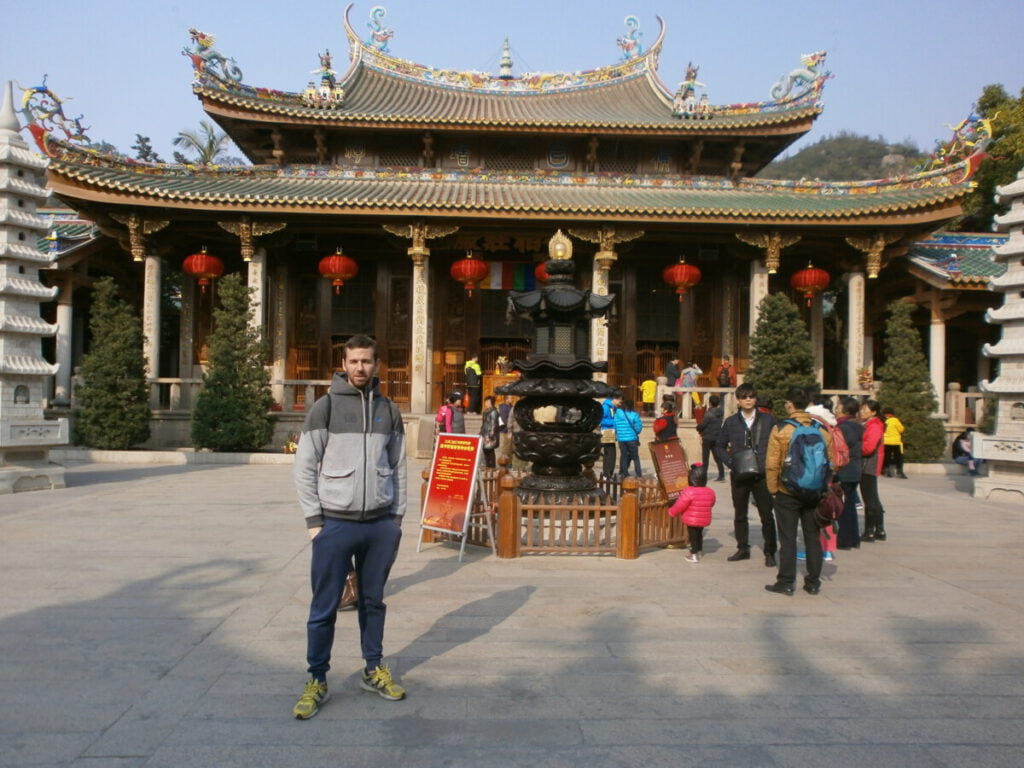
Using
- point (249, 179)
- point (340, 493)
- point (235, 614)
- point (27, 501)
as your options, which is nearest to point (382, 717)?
point (340, 493)

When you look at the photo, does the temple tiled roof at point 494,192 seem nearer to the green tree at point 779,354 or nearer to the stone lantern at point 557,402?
the green tree at point 779,354

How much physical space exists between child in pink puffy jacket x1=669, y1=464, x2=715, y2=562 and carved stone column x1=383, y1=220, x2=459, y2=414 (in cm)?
989

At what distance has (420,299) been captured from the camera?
51.0 feet

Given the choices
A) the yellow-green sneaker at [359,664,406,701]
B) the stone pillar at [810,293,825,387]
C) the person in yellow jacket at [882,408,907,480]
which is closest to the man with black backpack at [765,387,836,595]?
the yellow-green sneaker at [359,664,406,701]

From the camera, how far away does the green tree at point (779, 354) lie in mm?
13172

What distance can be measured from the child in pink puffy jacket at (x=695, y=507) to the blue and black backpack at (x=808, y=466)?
99 centimetres

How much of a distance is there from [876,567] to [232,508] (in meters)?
6.60

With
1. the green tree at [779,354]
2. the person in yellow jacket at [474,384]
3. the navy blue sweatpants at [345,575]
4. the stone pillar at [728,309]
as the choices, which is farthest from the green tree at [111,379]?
the stone pillar at [728,309]

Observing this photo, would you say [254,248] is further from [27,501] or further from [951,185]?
[951,185]

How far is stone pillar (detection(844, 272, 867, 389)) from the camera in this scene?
15.3 m

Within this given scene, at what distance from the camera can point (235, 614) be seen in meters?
4.36

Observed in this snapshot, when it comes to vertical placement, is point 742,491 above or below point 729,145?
below

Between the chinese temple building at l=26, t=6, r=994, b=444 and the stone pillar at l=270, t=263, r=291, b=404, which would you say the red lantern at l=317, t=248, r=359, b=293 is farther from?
the stone pillar at l=270, t=263, r=291, b=404

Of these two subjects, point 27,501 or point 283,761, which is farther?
point 27,501
